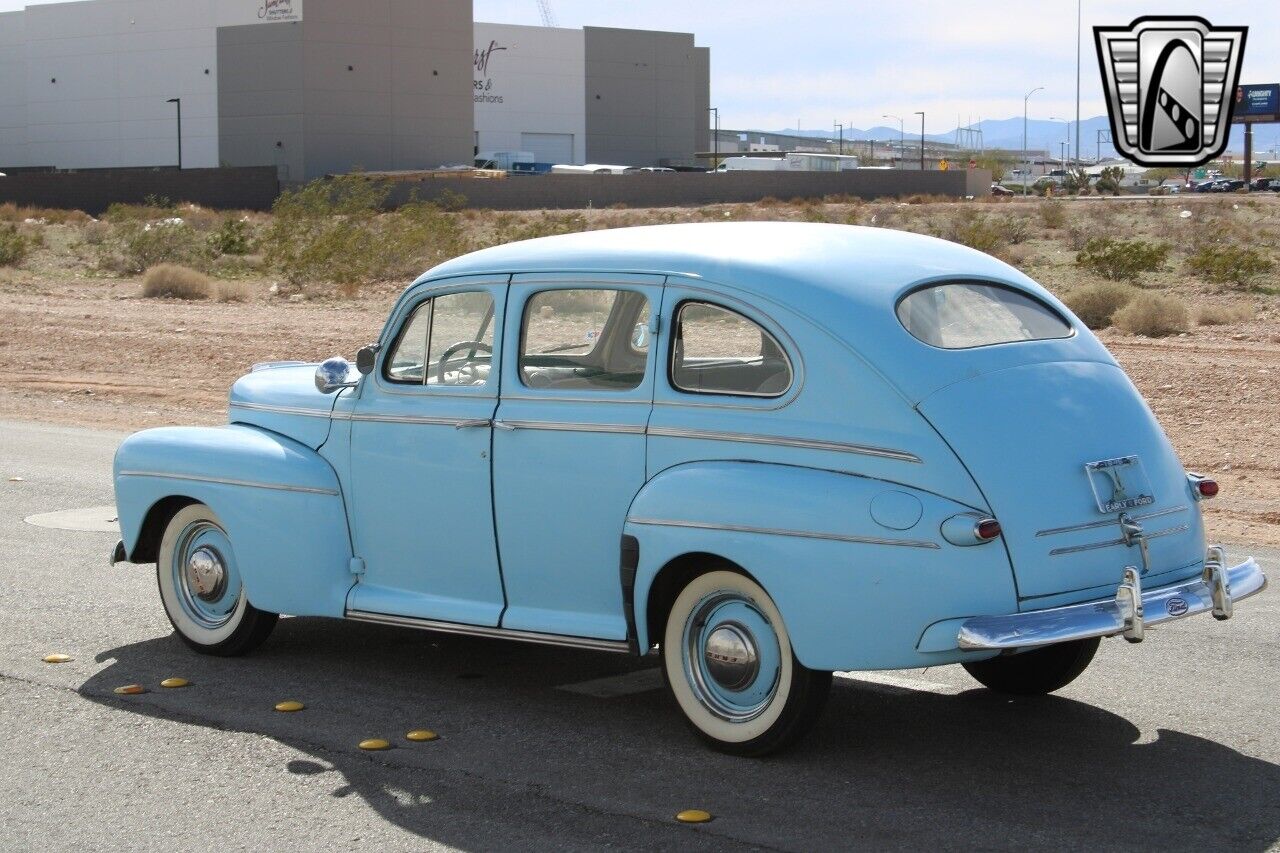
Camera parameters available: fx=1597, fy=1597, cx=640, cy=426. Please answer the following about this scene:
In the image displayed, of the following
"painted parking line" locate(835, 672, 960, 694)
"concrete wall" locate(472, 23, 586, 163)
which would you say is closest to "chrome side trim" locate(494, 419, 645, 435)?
"painted parking line" locate(835, 672, 960, 694)

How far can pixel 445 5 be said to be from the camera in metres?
85.3

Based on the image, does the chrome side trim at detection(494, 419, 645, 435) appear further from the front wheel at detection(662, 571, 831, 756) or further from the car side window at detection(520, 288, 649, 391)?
the front wheel at detection(662, 571, 831, 756)

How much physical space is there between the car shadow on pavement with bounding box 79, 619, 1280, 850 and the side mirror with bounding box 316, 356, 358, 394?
4.09 ft

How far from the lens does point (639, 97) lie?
381ft

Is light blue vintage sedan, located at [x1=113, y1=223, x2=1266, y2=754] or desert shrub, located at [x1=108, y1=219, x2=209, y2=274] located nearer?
light blue vintage sedan, located at [x1=113, y1=223, x2=1266, y2=754]

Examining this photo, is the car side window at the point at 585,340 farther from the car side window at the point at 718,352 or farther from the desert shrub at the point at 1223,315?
the desert shrub at the point at 1223,315

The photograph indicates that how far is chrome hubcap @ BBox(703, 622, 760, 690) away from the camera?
5480 mm

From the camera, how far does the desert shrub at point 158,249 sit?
117 ft

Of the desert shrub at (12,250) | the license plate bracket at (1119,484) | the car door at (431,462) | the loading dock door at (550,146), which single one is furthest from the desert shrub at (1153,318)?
the loading dock door at (550,146)

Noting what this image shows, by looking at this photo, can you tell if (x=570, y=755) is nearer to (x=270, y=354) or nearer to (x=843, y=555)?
(x=843, y=555)

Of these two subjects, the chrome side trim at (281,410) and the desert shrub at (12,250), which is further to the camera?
the desert shrub at (12,250)

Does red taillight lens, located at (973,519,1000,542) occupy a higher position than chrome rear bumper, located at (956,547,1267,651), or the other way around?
red taillight lens, located at (973,519,1000,542)

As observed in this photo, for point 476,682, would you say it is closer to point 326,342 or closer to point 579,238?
point 579,238

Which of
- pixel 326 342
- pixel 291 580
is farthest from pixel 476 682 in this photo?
pixel 326 342
